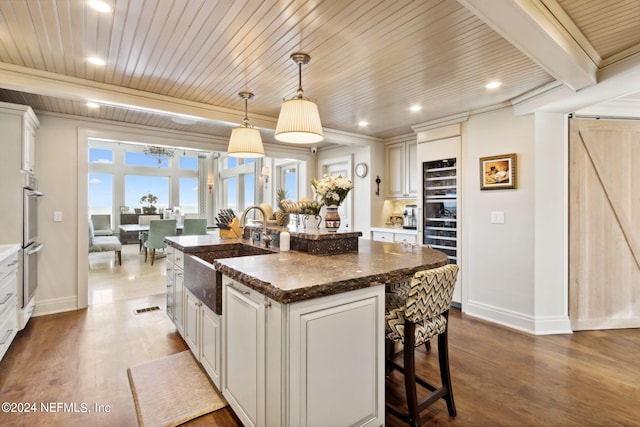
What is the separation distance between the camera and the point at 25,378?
227cm

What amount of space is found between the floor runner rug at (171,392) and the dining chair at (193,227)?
4.68 m

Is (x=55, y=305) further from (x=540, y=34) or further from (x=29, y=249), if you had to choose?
(x=540, y=34)

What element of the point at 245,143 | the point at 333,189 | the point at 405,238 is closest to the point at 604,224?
the point at 405,238

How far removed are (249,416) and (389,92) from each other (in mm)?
2966

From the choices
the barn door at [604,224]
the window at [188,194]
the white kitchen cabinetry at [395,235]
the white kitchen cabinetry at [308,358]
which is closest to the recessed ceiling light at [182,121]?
the white kitchen cabinetry at [308,358]

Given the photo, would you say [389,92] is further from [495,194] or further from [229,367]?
[229,367]

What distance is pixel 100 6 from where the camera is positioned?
1.76m

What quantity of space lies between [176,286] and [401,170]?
3.66 m

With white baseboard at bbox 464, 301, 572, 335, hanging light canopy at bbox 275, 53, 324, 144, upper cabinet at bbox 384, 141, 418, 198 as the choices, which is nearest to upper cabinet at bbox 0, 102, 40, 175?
hanging light canopy at bbox 275, 53, 324, 144

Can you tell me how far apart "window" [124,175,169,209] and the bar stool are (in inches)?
397

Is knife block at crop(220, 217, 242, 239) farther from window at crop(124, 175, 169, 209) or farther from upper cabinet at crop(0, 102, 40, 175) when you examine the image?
window at crop(124, 175, 169, 209)

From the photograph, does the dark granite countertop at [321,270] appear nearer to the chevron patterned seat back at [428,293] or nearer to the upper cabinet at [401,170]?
the chevron patterned seat back at [428,293]

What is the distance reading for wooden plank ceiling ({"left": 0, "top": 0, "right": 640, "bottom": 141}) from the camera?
1.81 m

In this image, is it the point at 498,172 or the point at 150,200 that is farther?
the point at 150,200
